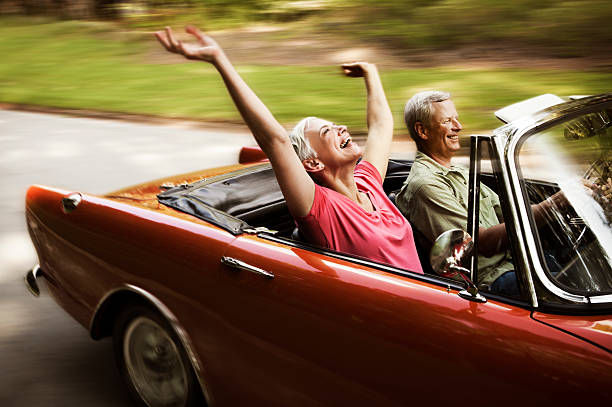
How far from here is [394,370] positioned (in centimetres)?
201

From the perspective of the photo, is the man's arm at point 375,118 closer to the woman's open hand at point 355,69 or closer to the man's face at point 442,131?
the woman's open hand at point 355,69

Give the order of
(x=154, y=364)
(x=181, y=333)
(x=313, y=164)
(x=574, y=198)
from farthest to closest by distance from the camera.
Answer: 1. (x=154, y=364)
2. (x=313, y=164)
3. (x=181, y=333)
4. (x=574, y=198)

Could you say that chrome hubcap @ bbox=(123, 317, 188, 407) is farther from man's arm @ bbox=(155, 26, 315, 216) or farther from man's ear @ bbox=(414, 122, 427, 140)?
man's ear @ bbox=(414, 122, 427, 140)

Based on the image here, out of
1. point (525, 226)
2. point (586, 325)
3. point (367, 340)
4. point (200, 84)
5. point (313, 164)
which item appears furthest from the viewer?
point (200, 84)

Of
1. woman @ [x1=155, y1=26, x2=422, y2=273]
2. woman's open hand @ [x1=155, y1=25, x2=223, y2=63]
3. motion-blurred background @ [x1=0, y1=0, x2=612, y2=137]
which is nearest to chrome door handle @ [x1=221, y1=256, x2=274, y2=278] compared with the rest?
woman @ [x1=155, y1=26, x2=422, y2=273]

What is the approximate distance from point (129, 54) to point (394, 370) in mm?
15285

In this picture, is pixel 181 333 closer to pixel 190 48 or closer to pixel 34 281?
pixel 190 48

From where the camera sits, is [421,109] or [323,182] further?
[421,109]

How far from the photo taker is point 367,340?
81.5 inches

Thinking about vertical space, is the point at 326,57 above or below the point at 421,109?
below

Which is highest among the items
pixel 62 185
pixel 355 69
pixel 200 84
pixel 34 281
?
pixel 355 69

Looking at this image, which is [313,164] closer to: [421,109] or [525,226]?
[421,109]

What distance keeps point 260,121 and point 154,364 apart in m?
1.18

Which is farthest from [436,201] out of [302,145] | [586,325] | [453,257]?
[586,325]
